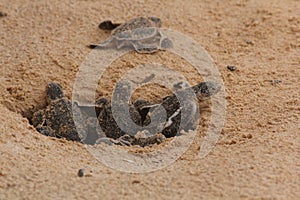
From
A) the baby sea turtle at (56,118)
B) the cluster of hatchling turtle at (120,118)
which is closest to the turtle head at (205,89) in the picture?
the cluster of hatchling turtle at (120,118)

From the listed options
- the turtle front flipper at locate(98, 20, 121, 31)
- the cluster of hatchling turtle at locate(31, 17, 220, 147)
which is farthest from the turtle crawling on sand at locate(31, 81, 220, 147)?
the turtle front flipper at locate(98, 20, 121, 31)

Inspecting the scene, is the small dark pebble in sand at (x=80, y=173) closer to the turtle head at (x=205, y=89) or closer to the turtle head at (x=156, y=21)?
the turtle head at (x=205, y=89)

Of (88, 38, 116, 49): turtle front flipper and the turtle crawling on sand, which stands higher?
(88, 38, 116, 49): turtle front flipper

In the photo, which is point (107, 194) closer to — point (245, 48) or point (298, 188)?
point (298, 188)

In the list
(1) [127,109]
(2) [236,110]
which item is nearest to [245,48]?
(2) [236,110]

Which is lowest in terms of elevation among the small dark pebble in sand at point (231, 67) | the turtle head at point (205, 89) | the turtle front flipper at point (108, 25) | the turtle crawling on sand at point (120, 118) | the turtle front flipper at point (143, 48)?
the turtle crawling on sand at point (120, 118)

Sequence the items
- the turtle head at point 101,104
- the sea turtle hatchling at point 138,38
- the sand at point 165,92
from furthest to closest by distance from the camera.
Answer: the sea turtle hatchling at point 138,38
the turtle head at point 101,104
the sand at point 165,92

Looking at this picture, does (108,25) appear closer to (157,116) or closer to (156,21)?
(156,21)

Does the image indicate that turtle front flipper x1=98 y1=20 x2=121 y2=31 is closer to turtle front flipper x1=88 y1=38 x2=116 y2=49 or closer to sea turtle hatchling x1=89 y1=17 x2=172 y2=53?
sea turtle hatchling x1=89 y1=17 x2=172 y2=53

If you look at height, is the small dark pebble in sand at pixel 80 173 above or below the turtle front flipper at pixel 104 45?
below
